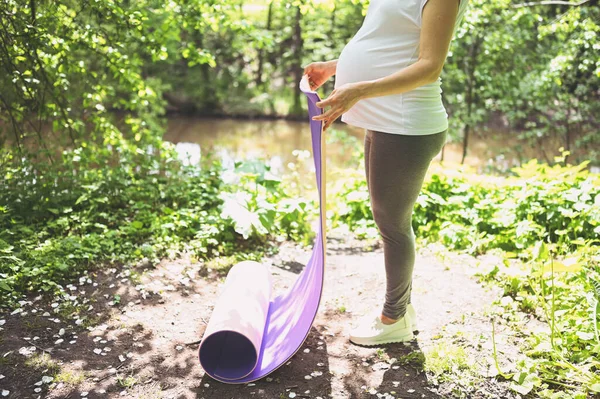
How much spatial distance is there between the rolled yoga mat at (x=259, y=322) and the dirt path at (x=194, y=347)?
0.09 m

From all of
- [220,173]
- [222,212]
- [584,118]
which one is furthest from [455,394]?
[584,118]

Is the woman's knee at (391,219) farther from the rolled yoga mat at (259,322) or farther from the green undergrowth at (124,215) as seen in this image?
the green undergrowth at (124,215)

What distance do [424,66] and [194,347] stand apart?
5.92 ft

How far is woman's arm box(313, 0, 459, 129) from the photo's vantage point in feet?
6.25

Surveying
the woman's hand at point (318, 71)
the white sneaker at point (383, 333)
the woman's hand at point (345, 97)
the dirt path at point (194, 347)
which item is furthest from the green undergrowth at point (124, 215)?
the woman's hand at point (345, 97)

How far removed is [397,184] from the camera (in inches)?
90.0

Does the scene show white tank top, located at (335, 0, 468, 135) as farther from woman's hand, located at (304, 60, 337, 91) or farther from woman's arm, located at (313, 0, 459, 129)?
woman's hand, located at (304, 60, 337, 91)

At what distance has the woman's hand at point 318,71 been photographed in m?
2.60

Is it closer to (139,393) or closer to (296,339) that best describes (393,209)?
(296,339)

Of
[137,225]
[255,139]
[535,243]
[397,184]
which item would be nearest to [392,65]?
[397,184]

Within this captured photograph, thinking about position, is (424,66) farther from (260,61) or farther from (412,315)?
(260,61)

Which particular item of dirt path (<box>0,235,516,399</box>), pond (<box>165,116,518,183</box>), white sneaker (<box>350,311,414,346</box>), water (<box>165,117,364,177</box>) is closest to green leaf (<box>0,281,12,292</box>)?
dirt path (<box>0,235,516,399</box>)

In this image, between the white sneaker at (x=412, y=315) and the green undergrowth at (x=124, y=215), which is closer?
the white sneaker at (x=412, y=315)

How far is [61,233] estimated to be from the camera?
3.80m
